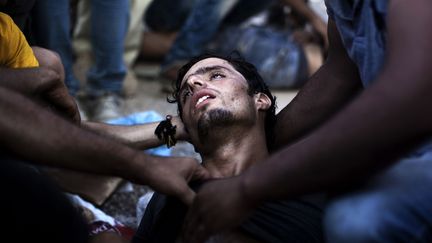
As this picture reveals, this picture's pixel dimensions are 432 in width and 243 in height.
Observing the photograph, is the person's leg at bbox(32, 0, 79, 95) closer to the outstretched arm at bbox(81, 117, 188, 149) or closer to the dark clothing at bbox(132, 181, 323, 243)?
the outstretched arm at bbox(81, 117, 188, 149)

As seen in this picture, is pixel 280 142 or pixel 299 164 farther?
pixel 280 142

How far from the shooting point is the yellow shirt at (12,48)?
2939 millimetres

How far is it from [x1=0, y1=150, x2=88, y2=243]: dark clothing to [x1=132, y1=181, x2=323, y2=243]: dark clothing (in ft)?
1.86

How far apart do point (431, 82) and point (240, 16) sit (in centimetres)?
404

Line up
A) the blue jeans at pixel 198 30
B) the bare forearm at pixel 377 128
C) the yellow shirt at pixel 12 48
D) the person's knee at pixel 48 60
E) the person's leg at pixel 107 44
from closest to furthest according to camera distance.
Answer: the bare forearm at pixel 377 128, the yellow shirt at pixel 12 48, the person's knee at pixel 48 60, the person's leg at pixel 107 44, the blue jeans at pixel 198 30

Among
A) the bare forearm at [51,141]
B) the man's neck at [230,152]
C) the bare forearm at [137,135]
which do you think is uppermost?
the bare forearm at [51,141]

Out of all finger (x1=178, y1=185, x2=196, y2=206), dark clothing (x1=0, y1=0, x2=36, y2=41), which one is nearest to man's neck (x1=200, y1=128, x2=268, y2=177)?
finger (x1=178, y1=185, x2=196, y2=206)

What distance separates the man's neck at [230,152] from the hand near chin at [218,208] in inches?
25.4

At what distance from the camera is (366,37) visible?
2391mm

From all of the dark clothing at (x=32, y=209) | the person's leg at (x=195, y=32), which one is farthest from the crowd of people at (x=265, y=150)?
the person's leg at (x=195, y=32)

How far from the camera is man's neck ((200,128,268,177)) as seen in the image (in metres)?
2.98

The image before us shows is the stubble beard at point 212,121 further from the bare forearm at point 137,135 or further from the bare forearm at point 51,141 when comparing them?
the bare forearm at point 51,141

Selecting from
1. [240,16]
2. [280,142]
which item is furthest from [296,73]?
[280,142]

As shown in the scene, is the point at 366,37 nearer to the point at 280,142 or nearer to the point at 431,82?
the point at 431,82
